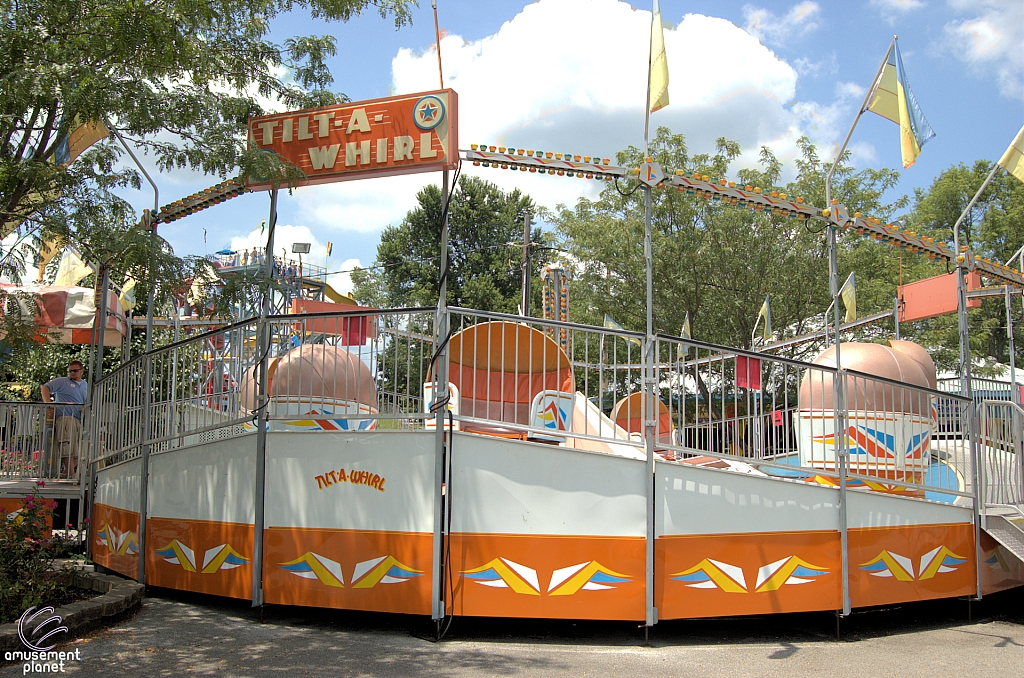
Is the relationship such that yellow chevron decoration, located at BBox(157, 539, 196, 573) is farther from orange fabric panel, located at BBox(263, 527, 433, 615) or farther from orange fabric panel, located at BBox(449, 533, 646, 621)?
orange fabric panel, located at BBox(449, 533, 646, 621)

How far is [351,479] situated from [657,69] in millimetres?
4687

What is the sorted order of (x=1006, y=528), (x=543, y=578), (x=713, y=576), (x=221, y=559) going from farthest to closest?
(x=1006, y=528) < (x=221, y=559) < (x=713, y=576) < (x=543, y=578)

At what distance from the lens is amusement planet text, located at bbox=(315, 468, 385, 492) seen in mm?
6652

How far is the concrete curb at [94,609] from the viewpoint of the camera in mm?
5529

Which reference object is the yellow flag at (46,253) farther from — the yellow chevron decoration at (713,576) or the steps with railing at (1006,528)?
the steps with railing at (1006,528)

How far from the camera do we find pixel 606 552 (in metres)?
6.59

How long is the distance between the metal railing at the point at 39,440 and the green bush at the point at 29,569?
323 cm

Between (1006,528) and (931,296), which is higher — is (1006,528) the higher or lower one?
the lower one

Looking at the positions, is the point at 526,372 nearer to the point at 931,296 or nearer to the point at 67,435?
the point at 67,435

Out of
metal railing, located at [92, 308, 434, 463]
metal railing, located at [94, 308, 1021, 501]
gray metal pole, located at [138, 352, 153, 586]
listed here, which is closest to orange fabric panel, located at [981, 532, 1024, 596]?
metal railing, located at [94, 308, 1021, 501]

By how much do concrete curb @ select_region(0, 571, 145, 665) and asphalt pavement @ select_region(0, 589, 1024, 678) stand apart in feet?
0.30

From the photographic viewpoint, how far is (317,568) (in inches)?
266

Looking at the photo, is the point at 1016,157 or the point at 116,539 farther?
the point at 1016,157

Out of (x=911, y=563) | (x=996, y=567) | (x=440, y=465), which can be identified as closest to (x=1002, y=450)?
(x=996, y=567)
